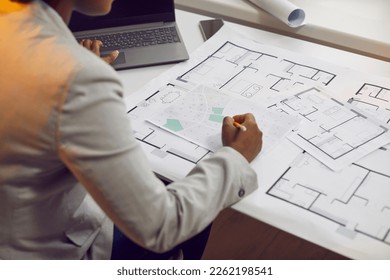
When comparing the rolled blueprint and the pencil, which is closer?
the pencil

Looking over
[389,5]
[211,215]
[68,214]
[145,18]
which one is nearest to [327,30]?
[389,5]

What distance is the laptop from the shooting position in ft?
3.97

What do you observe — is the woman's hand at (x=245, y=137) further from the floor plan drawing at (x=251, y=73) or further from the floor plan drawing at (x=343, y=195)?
the floor plan drawing at (x=251, y=73)

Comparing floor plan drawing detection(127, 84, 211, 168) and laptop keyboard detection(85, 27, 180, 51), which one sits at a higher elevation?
laptop keyboard detection(85, 27, 180, 51)

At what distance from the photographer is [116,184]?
638mm

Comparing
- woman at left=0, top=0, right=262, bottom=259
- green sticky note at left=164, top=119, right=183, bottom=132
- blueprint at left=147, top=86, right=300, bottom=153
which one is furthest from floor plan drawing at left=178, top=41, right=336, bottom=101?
woman at left=0, top=0, right=262, bottom=259

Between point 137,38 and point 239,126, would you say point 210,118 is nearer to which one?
point 239,126

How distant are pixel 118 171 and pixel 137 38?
696mm

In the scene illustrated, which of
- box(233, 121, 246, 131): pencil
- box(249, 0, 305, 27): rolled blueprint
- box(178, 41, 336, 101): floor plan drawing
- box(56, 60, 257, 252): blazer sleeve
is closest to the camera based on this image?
box(56, 60, 257, 252): blazer sleeve

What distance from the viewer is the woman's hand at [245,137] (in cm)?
87

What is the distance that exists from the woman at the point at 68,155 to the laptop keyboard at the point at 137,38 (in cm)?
50

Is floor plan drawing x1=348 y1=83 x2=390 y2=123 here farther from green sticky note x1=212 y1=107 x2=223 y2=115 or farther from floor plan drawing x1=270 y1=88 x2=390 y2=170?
green sticky note x1=212 y1=107 x2=223 y2=115

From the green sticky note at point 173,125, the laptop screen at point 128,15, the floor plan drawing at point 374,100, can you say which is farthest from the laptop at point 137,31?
the floor plan drawing at point 374,100
